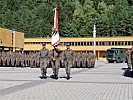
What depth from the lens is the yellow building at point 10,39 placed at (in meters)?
68.2

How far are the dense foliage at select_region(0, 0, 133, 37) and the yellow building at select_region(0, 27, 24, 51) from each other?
38551 mm

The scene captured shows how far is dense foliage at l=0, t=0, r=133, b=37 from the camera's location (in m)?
120

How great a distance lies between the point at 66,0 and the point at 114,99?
14506 centimetres

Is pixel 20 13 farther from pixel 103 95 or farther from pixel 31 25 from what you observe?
pixel 103 95

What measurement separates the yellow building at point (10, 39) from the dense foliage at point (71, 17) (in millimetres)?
38551

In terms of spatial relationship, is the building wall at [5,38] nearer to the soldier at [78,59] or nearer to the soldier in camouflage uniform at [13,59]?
the soldier in camouflage uniform at [13,59]

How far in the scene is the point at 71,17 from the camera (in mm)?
143625

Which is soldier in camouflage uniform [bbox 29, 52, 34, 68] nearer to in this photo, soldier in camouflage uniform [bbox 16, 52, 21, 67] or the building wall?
soldier in camouflage uniform [bbox 16, 52, 21, 67]

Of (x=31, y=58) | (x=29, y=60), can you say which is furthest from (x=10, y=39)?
(x=31, y=58)

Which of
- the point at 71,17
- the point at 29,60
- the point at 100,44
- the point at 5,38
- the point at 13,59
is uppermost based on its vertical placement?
the point at 71,17

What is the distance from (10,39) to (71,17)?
7241 centimetres

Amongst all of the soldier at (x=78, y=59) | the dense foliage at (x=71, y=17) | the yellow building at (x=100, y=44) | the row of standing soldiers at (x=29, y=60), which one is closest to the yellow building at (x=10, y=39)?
the yellow building at (x=100, y=44)

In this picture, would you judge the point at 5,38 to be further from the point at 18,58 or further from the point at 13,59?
the point at 18,58

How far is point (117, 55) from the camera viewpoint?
212 feet
